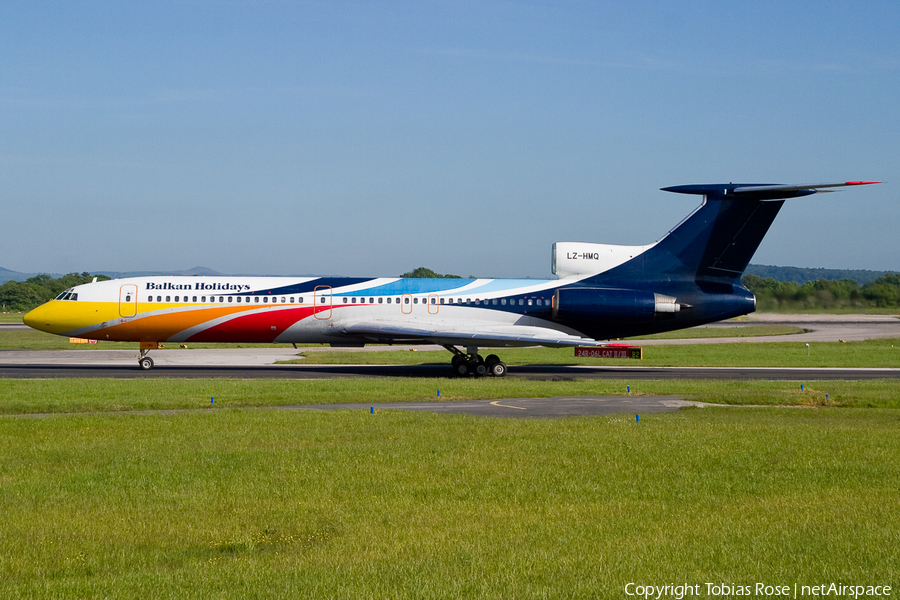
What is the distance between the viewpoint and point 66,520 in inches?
409

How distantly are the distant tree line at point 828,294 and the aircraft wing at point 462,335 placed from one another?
62.4ft

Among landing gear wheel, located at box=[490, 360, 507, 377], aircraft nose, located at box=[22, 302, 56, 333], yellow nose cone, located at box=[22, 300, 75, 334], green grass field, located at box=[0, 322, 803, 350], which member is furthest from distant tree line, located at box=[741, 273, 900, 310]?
aircraft nose, located at box=[22, 302, 56, 333]

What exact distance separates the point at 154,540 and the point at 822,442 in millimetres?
12807

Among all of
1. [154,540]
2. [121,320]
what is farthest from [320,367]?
[154,540]

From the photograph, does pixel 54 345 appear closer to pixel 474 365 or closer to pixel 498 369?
pixel 474 365

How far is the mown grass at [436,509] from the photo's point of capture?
823 centimetres

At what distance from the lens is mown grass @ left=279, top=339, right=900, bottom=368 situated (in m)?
41.9

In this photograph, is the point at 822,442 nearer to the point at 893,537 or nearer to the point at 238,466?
the point at 893,537

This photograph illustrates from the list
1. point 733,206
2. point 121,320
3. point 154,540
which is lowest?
point 154,540

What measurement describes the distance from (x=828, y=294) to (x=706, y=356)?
11.0m

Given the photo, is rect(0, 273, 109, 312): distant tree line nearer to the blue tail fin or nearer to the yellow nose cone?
the yellow nose cone

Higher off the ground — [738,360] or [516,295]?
[516,295]

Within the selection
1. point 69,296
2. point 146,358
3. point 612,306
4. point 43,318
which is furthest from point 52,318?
point 612,306

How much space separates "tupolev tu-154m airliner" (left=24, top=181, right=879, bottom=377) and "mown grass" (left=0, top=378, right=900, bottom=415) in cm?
427
